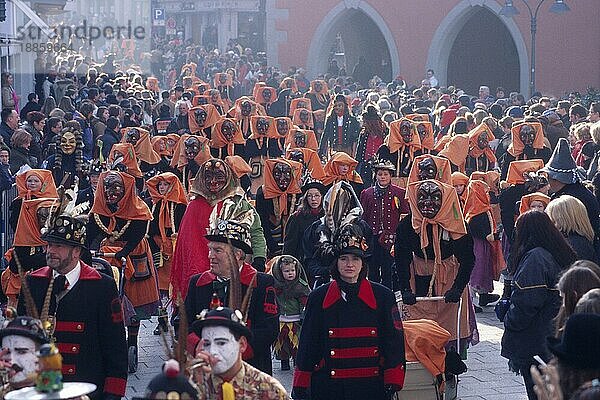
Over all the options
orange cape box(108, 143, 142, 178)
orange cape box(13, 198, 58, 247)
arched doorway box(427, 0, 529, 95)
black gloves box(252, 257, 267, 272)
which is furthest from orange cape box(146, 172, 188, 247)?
arched doorway box(427, 0, 529, 95)

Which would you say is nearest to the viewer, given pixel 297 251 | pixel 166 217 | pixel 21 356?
pixel 21 356

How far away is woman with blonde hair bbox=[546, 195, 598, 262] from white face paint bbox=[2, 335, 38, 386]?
4.39 meters

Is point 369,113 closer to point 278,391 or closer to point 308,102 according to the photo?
point 308,102

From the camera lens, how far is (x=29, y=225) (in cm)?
1083

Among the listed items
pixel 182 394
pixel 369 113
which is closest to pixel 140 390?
pixel 182 394

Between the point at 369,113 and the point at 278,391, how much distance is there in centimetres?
1248

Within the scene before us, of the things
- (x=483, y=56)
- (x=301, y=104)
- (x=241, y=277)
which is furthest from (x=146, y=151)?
(x=483, y=56)

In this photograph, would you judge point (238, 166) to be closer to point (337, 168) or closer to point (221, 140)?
point (337, 168)

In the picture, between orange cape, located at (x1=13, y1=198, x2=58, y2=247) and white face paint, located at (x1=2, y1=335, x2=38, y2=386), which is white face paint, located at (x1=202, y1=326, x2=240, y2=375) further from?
orange cape, located at (x1=13, y1=198, x2=58, y2=247)

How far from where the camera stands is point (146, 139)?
16828 mm

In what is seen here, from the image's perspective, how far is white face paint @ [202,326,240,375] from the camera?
5.86 m

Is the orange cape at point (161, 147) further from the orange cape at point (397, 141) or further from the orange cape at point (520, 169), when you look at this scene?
the orange cape at point (520, 169)

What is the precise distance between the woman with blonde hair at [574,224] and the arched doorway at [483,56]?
2807 centimetres

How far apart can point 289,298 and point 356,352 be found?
391 cm
